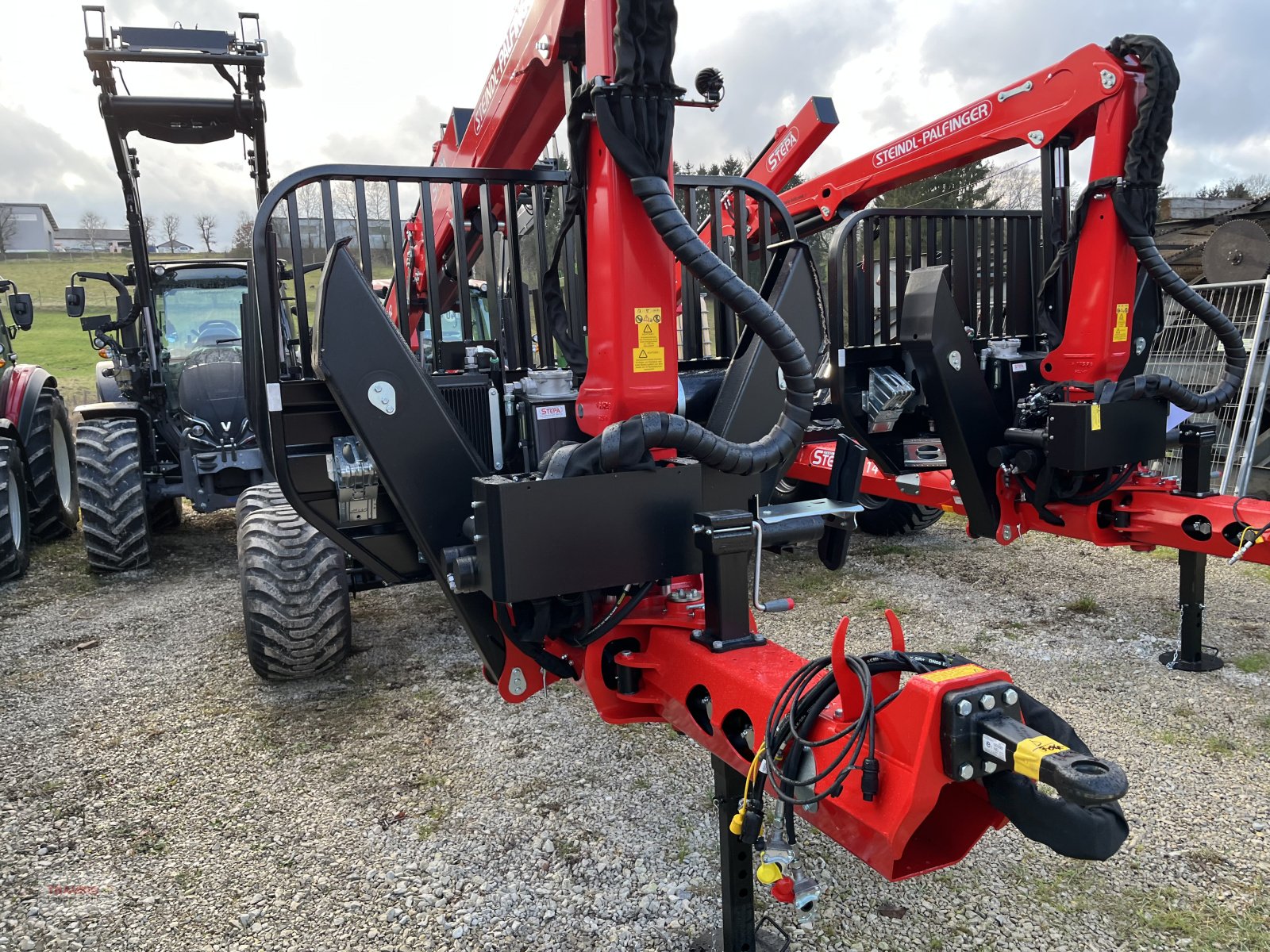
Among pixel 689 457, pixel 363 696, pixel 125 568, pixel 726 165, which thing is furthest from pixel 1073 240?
pixel 726 165

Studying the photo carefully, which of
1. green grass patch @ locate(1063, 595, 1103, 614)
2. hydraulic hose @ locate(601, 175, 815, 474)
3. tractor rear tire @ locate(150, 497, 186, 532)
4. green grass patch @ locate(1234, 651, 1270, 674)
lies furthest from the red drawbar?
tractor rear tire @ locate(150, 497, 186, 532)

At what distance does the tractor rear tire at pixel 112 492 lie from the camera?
5.96 meters

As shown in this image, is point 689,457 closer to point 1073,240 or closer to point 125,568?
point 1073,240

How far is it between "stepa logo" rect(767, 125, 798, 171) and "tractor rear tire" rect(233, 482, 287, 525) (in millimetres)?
3969

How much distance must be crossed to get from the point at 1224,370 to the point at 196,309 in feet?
26.4

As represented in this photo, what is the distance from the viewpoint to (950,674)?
64.6 inches

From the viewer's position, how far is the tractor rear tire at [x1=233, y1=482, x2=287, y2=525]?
13.8ft

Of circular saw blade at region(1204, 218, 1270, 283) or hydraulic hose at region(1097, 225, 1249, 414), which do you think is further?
circular saw blade at region(1204, 218, 1270, 283)

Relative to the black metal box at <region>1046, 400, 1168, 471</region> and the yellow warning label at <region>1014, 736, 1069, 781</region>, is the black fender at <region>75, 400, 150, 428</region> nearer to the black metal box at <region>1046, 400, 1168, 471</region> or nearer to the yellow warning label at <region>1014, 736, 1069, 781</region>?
the black metal box at <region>1046, 400, 1168, 471</region>

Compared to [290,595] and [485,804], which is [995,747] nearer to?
[485,804]

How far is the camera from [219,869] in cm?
280

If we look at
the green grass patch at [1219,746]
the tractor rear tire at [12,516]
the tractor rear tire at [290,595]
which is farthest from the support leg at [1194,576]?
the tractor rear tire at [12,516]

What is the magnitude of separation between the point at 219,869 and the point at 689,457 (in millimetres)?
1978

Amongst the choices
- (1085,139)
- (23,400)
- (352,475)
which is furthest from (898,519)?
(23,400)
